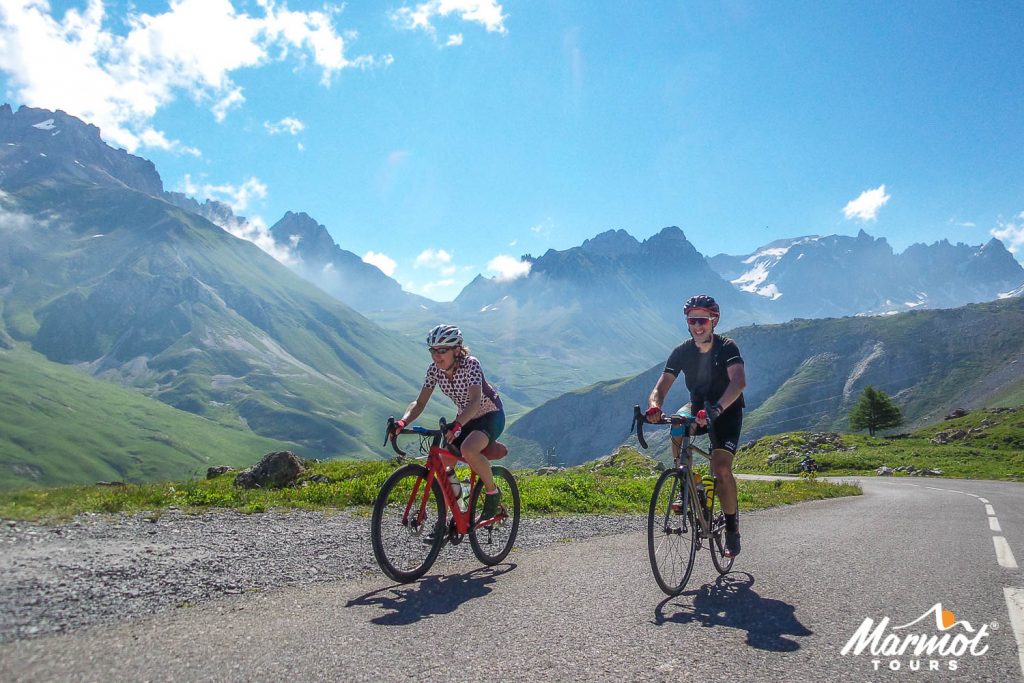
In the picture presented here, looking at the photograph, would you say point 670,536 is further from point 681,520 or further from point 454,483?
point 454,483

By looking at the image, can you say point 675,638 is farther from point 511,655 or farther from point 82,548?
point 82,548

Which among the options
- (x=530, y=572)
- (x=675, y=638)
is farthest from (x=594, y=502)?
(x=675, y=638)

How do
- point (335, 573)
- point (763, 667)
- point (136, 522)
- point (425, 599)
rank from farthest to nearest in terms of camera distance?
1. point (136, 522)
2. point (335, 573)
3. point (425, 599)
4. point (763, 667)

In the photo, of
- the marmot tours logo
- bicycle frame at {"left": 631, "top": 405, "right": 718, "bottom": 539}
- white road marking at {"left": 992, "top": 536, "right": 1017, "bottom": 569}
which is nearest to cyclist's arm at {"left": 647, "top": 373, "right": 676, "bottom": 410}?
bicycle frame at {"left": 631, "top": 405, "right": 718, "bottom": 539}

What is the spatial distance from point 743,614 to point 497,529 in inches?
146

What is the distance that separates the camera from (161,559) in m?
7.20

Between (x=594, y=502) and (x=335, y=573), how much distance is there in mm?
8602

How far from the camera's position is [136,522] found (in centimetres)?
935

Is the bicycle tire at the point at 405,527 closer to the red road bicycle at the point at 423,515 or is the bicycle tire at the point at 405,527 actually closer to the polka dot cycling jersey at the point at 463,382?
the red road bicycle at the point at 423,515

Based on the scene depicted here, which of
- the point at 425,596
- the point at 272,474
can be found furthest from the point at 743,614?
the point at 272,474

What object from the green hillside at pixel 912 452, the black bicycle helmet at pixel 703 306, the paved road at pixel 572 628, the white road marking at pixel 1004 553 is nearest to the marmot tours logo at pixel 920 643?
the paved road at pixel 572 628

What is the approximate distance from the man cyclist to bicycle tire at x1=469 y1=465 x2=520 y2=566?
107 inches

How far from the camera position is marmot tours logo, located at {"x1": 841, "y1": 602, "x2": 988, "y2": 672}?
15.9ft

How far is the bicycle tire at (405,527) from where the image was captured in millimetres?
7020
